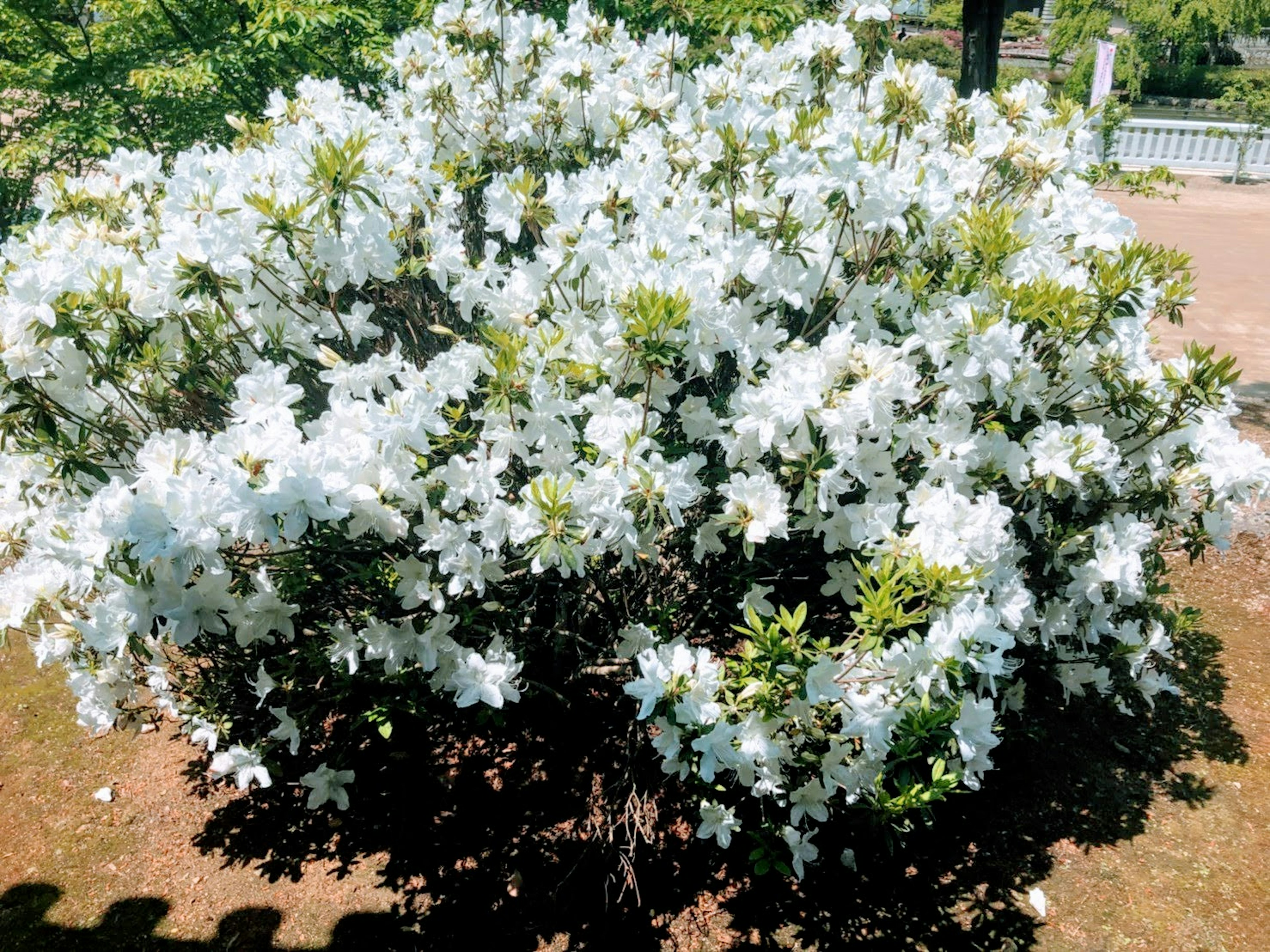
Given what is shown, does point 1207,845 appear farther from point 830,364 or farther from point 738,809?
point 830,364

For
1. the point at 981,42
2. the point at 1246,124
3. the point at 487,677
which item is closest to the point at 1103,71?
the point at 1246,124

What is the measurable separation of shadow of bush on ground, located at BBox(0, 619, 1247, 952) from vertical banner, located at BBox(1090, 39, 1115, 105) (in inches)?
542

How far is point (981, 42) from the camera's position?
6.11 m

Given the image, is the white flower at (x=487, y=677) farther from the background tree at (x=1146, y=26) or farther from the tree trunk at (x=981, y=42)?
the background tree at (x=1146, y=26)

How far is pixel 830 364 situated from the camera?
2252 millimetres

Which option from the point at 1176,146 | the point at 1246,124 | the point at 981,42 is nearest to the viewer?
the point at 981,42

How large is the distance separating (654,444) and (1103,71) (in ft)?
51.5

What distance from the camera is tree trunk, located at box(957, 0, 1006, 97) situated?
6.05 meters

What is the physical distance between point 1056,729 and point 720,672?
2025 millimetres

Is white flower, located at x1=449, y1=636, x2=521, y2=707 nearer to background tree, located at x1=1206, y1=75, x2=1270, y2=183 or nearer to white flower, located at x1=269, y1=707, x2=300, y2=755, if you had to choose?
white flower, located at x1=269, y1=707, x2=300, y2=755

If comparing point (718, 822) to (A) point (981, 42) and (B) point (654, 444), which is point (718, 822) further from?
(A) point (981, 42)

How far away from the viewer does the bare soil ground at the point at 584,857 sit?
2.81 m

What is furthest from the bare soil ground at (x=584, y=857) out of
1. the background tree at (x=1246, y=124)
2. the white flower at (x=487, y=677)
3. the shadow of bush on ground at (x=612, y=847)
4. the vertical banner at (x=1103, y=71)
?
the background tree at (x=1246, y=124)

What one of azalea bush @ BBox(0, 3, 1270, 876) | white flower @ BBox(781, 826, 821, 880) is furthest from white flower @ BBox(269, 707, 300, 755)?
white flower @ BBox(781, 826, 821, 880)
